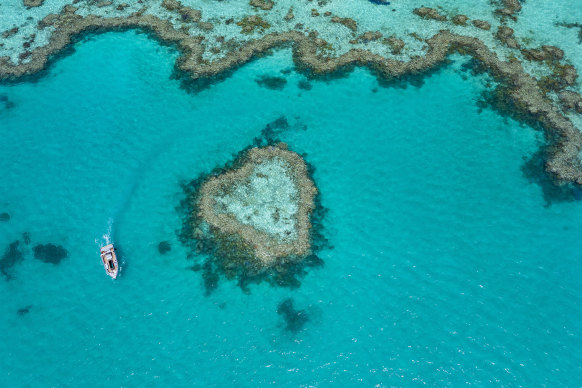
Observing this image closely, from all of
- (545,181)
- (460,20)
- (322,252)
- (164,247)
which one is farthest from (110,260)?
(460,20)

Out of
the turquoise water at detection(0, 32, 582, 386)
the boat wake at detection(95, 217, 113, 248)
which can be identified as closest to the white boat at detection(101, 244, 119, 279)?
the turquoise water at detection(0, 32, 582, 386)

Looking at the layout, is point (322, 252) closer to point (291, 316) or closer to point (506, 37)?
point (291, 316)

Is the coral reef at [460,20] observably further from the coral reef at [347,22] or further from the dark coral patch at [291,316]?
the dark coral patch at [291,316]

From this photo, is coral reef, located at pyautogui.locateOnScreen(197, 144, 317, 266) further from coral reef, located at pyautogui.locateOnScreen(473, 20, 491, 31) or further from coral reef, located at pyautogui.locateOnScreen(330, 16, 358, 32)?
coral reef, located at pyautogui.locateOnScreen(473, 20, 491, 31)

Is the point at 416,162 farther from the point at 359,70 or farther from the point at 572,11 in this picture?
the point at 572,11

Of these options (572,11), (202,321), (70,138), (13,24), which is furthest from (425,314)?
(13,24)
